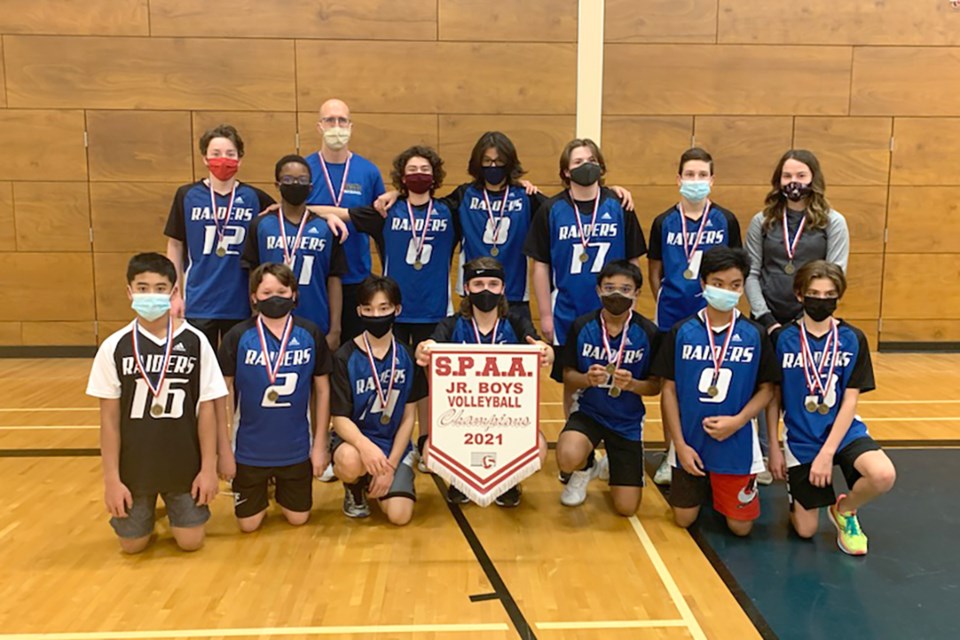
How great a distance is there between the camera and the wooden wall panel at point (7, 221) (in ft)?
27.9

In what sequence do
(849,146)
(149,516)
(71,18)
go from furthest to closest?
(849,146), (71,18), (149,516)

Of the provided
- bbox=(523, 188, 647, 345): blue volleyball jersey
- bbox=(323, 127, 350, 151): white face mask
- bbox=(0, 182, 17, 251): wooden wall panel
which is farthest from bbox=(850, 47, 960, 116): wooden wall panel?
bbox=(0, 182, 17, 251): wooden wall panel

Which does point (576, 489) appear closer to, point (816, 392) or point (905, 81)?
point (816, 392)

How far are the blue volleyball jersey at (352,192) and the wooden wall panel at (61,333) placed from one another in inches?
200

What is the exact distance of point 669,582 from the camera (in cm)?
350

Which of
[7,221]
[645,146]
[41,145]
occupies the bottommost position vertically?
[7,221]

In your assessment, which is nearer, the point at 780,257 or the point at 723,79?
the point at 780,257

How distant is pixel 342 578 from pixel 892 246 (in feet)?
26.1

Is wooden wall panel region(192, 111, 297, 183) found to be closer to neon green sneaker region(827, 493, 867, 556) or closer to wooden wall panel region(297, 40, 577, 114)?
wooden wall panel region(297, 40, 577, 114)

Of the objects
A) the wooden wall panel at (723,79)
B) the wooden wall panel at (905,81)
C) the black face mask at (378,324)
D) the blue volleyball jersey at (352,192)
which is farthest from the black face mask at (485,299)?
the wooden wall panel at (905,81)

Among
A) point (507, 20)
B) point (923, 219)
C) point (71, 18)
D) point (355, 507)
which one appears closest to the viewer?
point (355, 507)

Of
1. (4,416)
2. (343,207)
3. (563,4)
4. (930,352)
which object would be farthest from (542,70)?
(4,416)

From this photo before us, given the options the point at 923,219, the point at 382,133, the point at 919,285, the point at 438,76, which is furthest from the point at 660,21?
the point at 919,285

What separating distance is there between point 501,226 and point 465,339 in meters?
0.91
